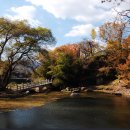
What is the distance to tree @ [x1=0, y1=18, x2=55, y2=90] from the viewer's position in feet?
175

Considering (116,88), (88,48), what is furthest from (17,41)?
(88,48)

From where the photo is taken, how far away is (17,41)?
55219 mm

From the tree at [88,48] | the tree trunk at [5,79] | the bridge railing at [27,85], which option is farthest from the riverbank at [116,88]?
the tree trunk at [5,79]

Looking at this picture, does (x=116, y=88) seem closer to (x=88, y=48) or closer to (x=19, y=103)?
(x=88, y=48)

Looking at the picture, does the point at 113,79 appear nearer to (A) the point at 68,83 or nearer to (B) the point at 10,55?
(A) the point at 68,83

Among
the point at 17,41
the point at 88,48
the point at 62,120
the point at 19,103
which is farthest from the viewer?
the point at 88,48

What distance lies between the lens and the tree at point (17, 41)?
53469 mm

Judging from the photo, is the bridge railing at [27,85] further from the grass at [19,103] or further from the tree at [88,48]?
the tree at [88,48]

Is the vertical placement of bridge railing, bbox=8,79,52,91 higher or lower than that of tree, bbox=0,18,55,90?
lower

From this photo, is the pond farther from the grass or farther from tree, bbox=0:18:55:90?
tree, bbox=0:18:55:90

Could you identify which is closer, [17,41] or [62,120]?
[62,120]

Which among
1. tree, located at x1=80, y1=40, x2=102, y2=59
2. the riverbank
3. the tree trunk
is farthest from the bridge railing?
tree, located at x1=80, y1=40, x2=102, y2=59

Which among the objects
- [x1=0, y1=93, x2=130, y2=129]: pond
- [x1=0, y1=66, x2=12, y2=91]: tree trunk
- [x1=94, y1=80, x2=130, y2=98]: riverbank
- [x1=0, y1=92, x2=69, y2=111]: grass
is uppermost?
[x1=0, y1=66, x2=12, y2=91]: tree trunk

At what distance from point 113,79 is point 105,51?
252 inches
